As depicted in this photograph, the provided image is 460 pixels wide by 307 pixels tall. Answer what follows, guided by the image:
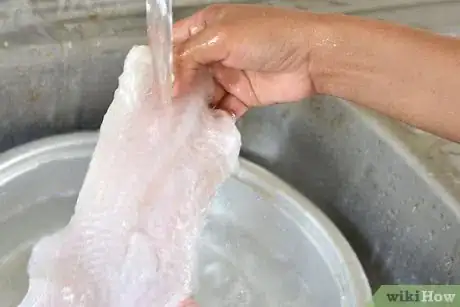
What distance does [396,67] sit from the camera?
82cm

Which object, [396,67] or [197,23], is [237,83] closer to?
[197,23]

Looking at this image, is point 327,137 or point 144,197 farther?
point 327,137

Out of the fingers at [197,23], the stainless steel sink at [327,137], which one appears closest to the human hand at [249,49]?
the fingers at [197,23]

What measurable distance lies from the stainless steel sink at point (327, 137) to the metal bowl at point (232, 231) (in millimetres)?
70

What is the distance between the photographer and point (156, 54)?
0.81 meters

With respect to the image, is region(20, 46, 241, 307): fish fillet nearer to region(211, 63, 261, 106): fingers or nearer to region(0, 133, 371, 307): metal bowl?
region(211, 63, 261, 106): fingers

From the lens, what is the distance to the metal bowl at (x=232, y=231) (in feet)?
3.30

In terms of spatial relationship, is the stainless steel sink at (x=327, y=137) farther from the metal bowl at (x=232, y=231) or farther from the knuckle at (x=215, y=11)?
the knuckle at (x=215, y=11)

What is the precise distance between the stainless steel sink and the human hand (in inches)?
6.5

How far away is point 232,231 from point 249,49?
1.27ft

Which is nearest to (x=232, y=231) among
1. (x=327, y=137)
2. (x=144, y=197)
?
(x=327, y=137)

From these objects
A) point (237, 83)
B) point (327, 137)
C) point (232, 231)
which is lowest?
point (232, 231)

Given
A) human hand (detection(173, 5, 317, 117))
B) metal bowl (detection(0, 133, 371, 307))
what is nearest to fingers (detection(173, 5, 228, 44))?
human hand (detection(173, 5, 317, 117))

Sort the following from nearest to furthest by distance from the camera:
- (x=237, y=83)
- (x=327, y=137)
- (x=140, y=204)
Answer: (x=140, y=204)
(x=237, y=83)
(x=327, y=137)
